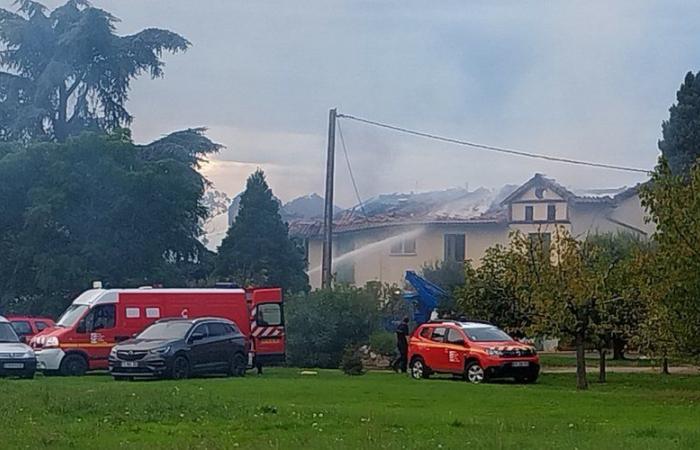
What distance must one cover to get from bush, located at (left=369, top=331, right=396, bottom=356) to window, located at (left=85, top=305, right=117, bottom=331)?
11.4 metres

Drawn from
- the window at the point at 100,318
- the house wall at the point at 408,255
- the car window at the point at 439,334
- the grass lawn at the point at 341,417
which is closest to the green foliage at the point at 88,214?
the window at the point at 100,318

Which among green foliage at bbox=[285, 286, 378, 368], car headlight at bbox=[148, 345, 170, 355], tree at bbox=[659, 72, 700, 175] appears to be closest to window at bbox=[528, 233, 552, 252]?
car headlight at bbox=[148, 345, 170, 355]

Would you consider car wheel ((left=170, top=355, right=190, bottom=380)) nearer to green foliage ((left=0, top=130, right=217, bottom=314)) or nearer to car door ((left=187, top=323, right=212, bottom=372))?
car door ((left=187, top=323, right=212, bottom=372))

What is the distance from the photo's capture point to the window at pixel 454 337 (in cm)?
3266

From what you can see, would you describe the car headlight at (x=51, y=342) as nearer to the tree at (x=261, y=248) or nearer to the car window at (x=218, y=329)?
the car window at (x=218, y=329)

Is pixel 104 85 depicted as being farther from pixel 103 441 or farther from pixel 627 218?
pixel 103 441

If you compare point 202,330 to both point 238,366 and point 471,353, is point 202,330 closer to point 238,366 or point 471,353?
point 238,366

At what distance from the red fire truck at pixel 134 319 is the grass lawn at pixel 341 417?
5596mm

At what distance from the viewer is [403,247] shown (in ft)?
237

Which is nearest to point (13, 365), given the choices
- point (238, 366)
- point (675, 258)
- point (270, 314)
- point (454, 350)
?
point (238, 366)

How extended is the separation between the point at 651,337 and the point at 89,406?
12642 millimetres

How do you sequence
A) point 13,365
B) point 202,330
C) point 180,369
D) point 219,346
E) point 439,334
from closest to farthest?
point 13,365 < point 180,369 < point 202,330 < point 219,346 < point 439,334

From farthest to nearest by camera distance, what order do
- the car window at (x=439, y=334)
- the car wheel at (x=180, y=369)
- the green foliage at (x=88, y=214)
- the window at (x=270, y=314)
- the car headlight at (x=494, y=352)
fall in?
the green foliage at (x=88, y=214) < the window at (x=270, y=314) < the car window at (x=439, y=334) < the car headlight at (x=494, y=352) < the car wheel at (x=180, y=369)

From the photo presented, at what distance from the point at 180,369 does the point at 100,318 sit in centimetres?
474
